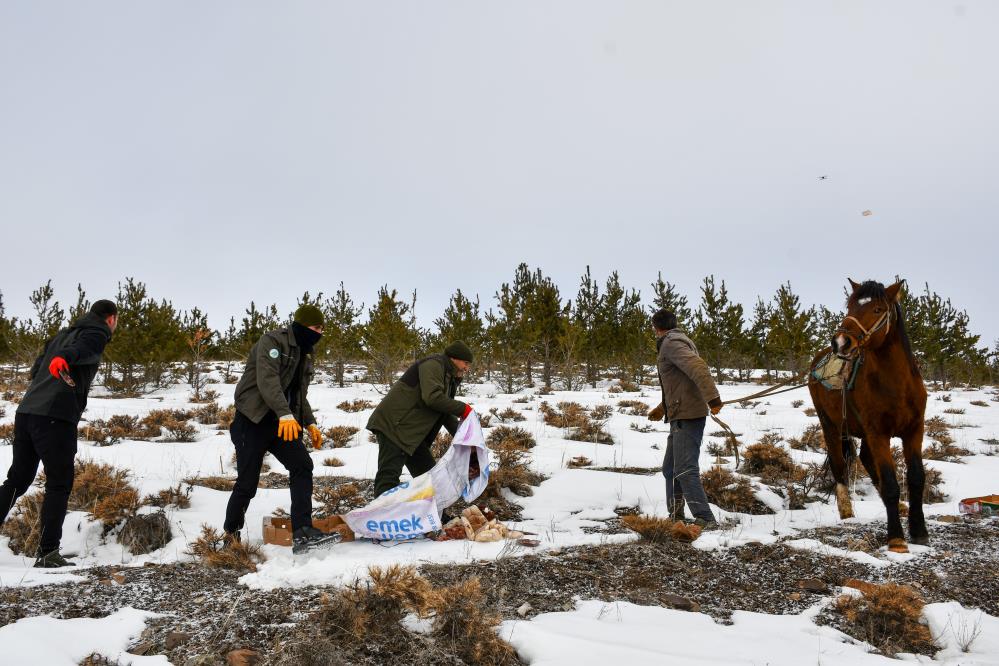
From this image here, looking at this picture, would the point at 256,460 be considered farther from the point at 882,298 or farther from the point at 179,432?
the point at 179,432

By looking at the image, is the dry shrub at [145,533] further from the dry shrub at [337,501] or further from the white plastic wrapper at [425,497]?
the white plastic wrapper at [425,497]

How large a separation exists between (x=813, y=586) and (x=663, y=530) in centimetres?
109

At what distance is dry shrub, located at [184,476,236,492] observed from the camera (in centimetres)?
593

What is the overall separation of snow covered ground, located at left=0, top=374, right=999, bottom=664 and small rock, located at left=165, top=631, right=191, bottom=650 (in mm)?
142

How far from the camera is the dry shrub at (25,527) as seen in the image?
4.28 meters

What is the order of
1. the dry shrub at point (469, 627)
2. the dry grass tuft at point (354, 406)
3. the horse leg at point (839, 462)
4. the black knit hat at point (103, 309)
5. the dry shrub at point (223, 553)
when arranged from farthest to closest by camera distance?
the dry grass tuft at point (354, 406) → the horse leg at point (839, 462) → the black knit hat at point (103, 309) → the dry shrub at point (223, 553) → the dry shrub at point (469, 627)

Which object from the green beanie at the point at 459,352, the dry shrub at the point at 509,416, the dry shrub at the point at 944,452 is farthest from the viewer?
the dry shrub at the point at 509,416

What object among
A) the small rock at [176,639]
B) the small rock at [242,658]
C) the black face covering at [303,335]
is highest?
the black face covering at [303,335]

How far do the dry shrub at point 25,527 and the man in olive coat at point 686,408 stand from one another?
5039 mm

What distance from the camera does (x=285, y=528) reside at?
4.29m

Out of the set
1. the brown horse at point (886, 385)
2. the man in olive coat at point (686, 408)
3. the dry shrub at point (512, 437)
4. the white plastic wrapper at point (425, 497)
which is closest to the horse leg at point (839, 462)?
the brown horse at point (886, 385)

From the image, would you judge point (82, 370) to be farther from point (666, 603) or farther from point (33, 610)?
point (666, 603)

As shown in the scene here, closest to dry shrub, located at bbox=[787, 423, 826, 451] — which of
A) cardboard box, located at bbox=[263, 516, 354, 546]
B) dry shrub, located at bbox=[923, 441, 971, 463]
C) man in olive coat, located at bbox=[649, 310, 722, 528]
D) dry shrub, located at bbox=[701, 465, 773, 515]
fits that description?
dry shrub, located at bbox=[923, 441, 971, 463]

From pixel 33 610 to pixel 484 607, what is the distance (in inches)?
92.8
